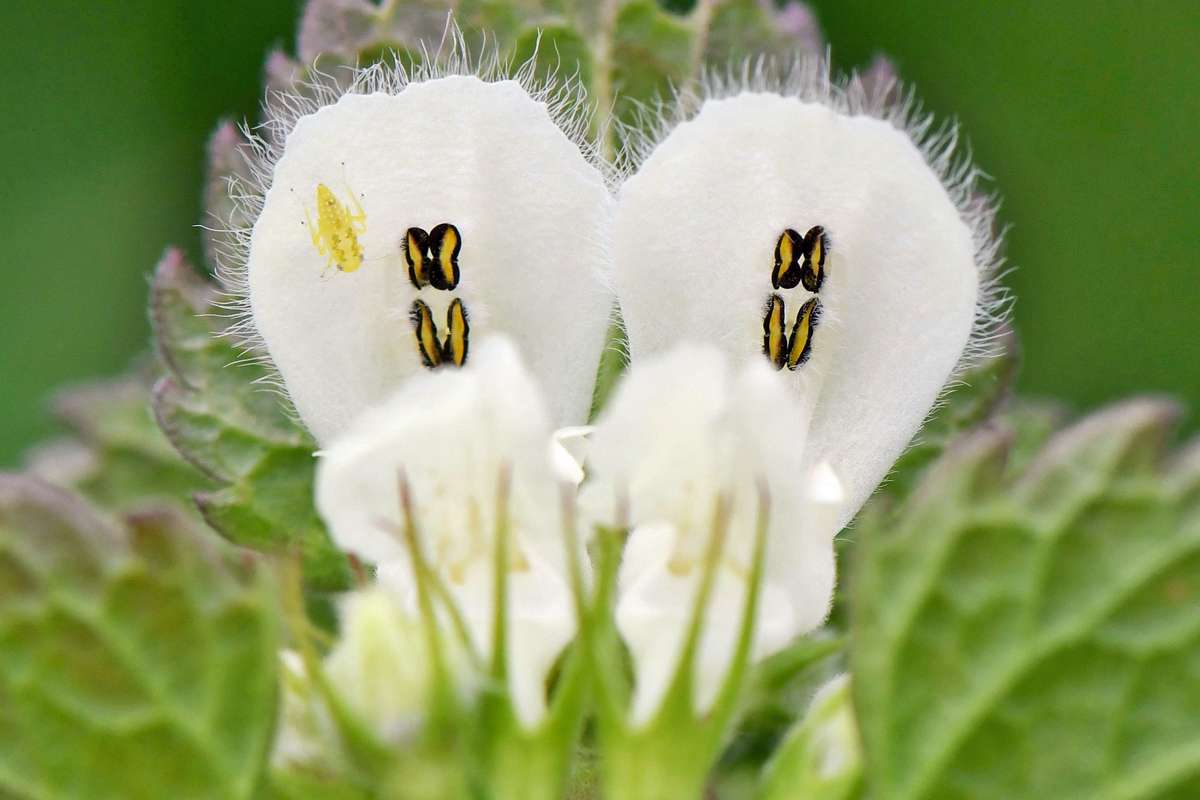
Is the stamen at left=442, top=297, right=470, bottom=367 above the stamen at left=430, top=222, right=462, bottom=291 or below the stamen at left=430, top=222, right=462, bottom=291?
below

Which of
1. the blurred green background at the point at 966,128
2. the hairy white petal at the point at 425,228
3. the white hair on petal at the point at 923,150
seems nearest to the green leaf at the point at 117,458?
the hairy white petal at the point at 425,228

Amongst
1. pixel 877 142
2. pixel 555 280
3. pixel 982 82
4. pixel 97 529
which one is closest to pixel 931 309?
pixel 877 142

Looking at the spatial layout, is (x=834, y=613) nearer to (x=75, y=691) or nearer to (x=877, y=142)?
(x=877, y=142)

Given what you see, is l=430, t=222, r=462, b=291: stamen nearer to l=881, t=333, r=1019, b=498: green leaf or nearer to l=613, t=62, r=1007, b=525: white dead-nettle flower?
l=613, t=62, r=1007, b=525: white dead-nettle flower

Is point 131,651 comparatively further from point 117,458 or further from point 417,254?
point 117,458

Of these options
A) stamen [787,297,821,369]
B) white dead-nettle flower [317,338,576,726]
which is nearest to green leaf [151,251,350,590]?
white dead-nettle flower [317,338,576,726]

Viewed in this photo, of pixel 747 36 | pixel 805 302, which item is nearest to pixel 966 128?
pixel 747 36
